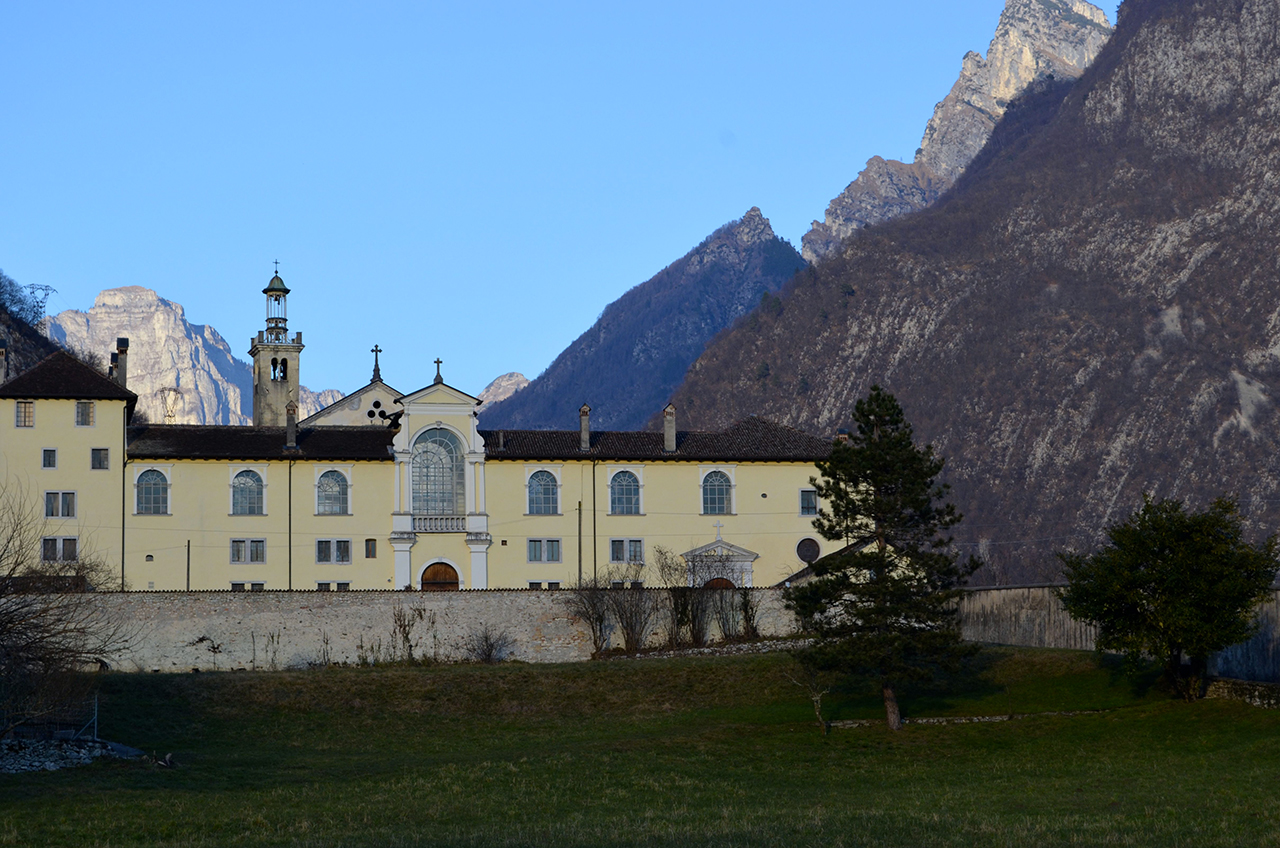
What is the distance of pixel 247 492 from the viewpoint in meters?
68.2

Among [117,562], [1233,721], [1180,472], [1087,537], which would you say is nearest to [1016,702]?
[1233,721]

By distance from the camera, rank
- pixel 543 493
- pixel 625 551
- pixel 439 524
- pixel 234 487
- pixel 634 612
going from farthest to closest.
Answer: pixel 543 493, pixel 625 551, pixel 439 524, pixel 234 487, pixel 634 612

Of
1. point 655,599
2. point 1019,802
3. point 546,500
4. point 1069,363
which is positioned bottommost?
point 1019,802

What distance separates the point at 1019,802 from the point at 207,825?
1664 cm

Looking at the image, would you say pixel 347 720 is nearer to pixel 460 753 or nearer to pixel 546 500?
pixel 460 753

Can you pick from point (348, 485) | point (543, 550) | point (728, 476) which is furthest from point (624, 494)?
point (348, 485)

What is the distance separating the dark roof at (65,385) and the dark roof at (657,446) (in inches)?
667

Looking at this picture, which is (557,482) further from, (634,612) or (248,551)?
(248,551)

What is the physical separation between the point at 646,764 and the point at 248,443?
3692 cm

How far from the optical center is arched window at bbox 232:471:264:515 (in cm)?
6806

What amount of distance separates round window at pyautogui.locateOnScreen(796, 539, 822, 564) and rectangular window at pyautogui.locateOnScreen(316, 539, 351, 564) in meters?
21.0

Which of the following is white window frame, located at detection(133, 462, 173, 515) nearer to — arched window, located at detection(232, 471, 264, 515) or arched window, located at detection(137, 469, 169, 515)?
arched window, located at detection(137, 469, 169, 515)

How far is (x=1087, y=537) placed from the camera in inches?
6122

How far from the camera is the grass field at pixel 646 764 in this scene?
27969 mm
